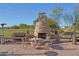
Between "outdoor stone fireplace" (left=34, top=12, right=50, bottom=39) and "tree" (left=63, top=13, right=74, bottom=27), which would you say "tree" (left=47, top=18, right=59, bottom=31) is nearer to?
"outdoor stone fireplace" (left=34, top=12, right=50, bottom=39)

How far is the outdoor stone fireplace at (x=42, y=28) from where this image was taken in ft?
26.9

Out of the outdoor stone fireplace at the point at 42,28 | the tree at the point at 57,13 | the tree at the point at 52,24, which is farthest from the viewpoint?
the outdoor stone fireplace at the point at 42,28

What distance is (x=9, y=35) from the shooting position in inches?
311

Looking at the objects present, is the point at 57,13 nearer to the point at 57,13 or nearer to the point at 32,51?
the point at 57,13

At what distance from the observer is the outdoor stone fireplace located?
8.19m

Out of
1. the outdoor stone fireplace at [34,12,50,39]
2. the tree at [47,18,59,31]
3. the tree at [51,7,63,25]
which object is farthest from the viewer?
the outdoor stone fireplace at [34,12,50,39]

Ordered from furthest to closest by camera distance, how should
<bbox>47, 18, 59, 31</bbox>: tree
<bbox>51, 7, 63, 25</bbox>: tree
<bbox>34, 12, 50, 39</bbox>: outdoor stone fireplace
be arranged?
<bbox>34, 12, 50, 39</bbox>: outdoor stone fireplace
<bbox>47, 18, 59, 31</bbox>: tree
<bbox>51, 7, 63, 25</bbox>: tree

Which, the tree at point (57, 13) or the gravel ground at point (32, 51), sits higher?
the tree at point (57, 13)

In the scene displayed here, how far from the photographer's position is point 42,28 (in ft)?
28.3

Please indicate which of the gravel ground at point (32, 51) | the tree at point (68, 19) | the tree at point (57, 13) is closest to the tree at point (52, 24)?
the tree at point (57, 13)

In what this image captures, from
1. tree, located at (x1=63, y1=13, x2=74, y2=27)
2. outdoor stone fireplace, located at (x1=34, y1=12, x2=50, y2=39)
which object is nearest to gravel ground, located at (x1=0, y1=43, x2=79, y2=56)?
outdoor stone fireplace, located at (x1=34, y1=12, x2=50, y2=39)

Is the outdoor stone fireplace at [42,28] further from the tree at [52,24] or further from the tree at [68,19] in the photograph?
the tree at [68,19]

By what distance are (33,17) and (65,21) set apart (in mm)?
767

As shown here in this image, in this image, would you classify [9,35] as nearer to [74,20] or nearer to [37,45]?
[37,45]
